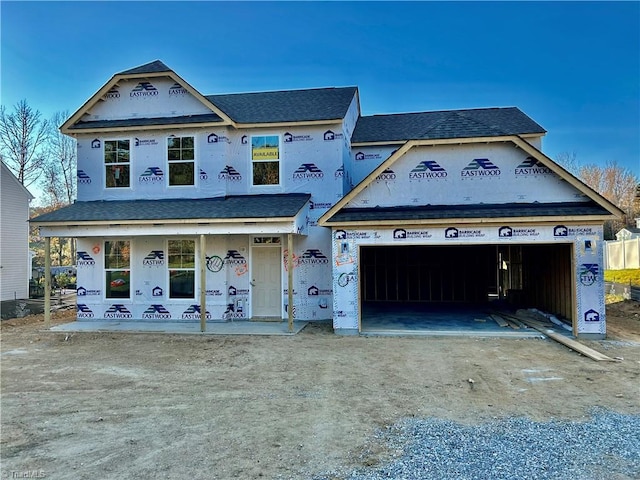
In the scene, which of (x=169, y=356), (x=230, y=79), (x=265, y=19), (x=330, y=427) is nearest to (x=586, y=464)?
(x=330, y=427)

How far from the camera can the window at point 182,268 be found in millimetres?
12633

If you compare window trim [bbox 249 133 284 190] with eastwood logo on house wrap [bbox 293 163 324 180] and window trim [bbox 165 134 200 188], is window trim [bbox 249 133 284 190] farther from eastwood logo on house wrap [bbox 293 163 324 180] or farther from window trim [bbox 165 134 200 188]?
window trim [bbox 165 134 200 188]

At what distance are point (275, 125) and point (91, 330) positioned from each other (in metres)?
7.98

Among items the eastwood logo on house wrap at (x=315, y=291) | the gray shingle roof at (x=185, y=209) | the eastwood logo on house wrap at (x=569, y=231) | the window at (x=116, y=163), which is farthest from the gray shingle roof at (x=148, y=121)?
the eastwood logo on house wrap at (x=569, y=231)

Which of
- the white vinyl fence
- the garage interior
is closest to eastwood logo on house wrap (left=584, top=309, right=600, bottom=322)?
the garage interior

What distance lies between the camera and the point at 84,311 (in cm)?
1315

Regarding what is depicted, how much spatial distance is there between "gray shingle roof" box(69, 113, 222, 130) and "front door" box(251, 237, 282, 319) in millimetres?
3991

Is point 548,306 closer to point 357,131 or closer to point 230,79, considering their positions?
point 357,131

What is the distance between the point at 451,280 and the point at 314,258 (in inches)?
274

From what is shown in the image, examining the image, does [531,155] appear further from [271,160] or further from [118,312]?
[118,312]

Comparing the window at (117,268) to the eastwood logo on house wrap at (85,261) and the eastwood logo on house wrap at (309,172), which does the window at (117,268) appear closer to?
the eastwood logo on house wrap at (85,261)

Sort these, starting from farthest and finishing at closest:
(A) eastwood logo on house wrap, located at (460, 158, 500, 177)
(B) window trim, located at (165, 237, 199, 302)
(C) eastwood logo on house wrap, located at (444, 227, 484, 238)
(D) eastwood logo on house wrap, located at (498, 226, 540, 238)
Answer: (B) window trim, located at (165, 237, 199, 302) → (A) eastwood logo on house wrap, located at (460, 158, 500, 177) → (C) eastwood logo on house wrap, located at (444, 227, 484, 238) → (D) eastwood logo on house wrap, located at (498, 226, 540, 238)

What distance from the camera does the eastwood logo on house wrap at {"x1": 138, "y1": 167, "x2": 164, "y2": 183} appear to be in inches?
515
